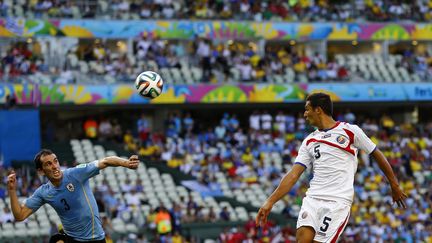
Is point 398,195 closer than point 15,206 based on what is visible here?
Yes

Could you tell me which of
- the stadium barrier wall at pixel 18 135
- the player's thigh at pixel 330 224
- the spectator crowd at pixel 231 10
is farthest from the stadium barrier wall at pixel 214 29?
the player's thigh at pixel 330 224

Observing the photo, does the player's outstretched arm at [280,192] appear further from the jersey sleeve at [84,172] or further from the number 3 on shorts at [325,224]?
the jersey sleeve at [84,172]

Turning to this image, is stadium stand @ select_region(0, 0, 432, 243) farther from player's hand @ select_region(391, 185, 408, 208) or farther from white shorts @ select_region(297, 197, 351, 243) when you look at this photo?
player's hand @ select_region(391, 185, 408, 208)

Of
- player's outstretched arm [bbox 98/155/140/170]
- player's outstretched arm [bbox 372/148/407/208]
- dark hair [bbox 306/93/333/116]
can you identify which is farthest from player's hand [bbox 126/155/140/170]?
player's outstretched arm [bbox 372/148/407/208]

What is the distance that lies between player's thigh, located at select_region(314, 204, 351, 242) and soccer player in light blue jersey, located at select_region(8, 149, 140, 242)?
8.33 feet

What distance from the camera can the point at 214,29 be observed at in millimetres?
39469

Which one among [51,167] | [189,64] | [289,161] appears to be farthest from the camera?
[189,64]

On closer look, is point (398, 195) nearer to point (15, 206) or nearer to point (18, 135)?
point (15, 206)

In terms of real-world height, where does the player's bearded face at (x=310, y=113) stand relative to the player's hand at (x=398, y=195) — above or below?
above

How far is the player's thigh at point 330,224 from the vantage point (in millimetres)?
10078

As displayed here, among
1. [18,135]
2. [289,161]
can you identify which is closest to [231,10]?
[289,161]

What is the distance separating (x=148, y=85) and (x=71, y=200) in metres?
5.23

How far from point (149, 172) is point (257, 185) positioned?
3.64 metres

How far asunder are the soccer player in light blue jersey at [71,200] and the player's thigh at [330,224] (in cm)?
254
